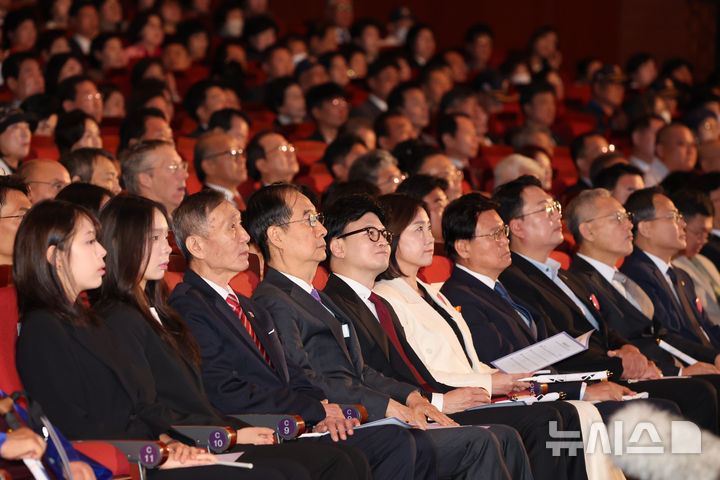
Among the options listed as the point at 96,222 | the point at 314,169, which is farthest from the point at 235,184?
the point at 96,222

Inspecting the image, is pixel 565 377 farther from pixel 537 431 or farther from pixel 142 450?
pixel 142 450

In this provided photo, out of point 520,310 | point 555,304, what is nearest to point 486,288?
point 520,310

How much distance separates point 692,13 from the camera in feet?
33.4

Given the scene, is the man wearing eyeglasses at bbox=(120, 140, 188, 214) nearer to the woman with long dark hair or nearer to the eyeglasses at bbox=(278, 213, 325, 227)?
the eyeglasses at bbox=(278, 213, 325, 227)

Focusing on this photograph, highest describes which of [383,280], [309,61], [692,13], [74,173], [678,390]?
[692,13]

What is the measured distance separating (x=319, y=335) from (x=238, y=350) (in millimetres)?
287

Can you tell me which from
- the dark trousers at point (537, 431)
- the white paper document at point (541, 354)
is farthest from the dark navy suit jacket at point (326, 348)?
the white paper document at point (541, 354)

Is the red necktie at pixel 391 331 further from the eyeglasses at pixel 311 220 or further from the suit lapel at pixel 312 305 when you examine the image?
the eyeglasses at pixel 311 220

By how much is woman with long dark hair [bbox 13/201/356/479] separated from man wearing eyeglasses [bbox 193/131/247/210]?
2.38 m

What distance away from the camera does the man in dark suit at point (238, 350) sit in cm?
260

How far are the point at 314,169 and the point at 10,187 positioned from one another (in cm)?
247

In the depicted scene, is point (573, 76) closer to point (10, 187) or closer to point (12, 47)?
point (12, 47)

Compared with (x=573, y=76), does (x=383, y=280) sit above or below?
below

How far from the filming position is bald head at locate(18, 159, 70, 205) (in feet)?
11.6
